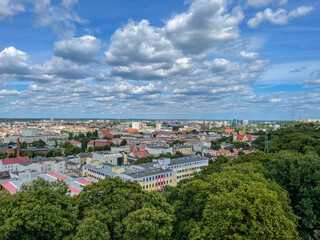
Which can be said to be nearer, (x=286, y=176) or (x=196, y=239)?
(x=196, y=239)

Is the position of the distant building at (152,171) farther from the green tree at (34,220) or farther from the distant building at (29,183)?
the green tree at (34,220)

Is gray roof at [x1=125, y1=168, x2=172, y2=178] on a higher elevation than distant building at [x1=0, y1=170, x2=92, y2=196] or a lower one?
higher

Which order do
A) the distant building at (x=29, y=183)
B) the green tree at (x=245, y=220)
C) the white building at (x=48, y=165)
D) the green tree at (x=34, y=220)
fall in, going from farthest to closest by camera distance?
1. the white building at (x=48, y=165)
2. the distant building at (x=29, y=183)
3. the green tree at (x=34, y=220)
4. the green tree at (x=245, y=220)

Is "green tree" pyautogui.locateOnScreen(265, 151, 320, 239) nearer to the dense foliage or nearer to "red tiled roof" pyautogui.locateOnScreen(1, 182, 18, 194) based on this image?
the dense foliage

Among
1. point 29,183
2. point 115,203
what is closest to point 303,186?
point 115,203

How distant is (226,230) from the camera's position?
450 inches

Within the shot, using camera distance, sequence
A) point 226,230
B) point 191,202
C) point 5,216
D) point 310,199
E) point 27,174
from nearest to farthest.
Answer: point 226,230 < point 5,216 < point 191,202 < point 310,199 < point 27,174

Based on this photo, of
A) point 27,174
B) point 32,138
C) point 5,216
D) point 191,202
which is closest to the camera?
point 5,216

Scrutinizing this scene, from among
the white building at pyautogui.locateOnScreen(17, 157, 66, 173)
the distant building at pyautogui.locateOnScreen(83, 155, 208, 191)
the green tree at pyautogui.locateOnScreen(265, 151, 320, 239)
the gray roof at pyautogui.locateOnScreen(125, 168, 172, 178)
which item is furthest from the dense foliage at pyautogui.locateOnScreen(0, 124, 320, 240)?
the white building at pyautogui.locateOnScreen(17, 157, 66, 173)

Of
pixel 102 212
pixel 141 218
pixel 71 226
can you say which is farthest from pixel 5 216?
pixel 141 218

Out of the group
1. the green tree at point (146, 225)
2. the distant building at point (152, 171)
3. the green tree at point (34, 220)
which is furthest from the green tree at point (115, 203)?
the distant building at point (152, 171)

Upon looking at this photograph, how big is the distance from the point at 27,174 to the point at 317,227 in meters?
43.5

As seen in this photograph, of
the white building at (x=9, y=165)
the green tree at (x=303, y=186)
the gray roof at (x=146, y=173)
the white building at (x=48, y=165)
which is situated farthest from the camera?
the white building at (x=9, y=165)

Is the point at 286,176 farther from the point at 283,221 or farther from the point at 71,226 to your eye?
the point at 71,226
